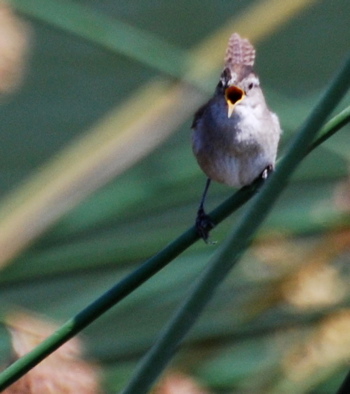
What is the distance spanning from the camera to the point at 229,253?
127 centimetres

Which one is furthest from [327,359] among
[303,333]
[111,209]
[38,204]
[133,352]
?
[38,204]

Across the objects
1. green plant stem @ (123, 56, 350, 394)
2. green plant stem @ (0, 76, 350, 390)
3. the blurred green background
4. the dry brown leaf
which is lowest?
green plant stem @ (123, 56, 350, 394)

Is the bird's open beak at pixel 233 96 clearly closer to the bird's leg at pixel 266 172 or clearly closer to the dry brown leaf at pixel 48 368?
the bird's leg at pixel 266 172

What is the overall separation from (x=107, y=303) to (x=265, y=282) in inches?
33.7

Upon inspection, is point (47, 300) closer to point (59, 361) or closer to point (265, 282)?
point (265, 282)

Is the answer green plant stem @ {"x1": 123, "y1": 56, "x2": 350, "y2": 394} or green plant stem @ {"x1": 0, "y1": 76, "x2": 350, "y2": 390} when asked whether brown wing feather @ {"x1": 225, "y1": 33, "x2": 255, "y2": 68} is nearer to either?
green plant stem @ {"x1": 0, "y1": 76, "x2": 350, "y2": 390}

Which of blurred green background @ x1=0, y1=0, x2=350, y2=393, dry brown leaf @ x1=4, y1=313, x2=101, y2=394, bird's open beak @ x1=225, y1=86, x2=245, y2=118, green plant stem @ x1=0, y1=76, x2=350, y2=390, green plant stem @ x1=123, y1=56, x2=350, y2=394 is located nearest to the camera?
green plant stem @ x1=123, y1=56, x2=350, y2=394

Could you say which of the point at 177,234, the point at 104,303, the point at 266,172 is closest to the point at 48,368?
the point at 104,303

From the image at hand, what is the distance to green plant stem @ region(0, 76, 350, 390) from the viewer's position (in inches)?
54.4

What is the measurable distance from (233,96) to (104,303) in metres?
0.91

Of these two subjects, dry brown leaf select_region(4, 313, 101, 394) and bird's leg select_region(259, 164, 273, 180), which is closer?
dry brown leaf select_region(4, 313, 101, 394)

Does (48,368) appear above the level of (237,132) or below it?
below

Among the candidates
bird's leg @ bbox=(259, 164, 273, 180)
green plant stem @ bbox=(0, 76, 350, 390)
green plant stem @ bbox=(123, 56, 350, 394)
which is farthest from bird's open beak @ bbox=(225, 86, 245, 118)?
green plant stem @ bbox=(123, 56, 350, 394)

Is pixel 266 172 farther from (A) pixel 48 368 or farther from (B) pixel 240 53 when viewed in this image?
(A) pixel 48 368
